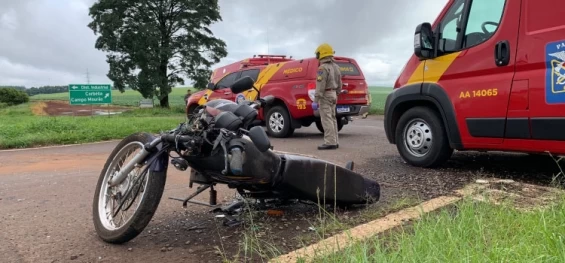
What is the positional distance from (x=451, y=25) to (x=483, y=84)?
2.81ft

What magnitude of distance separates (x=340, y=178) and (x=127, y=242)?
1625mm

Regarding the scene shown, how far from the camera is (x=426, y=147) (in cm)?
538

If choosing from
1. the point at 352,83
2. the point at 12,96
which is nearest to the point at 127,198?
the point at 352,83

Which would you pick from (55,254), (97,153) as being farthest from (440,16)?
(97,153)

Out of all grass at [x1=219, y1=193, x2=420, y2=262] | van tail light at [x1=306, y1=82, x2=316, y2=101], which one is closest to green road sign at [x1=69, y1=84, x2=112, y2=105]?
van tail light at [x1=306, y1=82, x2=316, y2=101]

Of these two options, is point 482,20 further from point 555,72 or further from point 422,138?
point 422,138

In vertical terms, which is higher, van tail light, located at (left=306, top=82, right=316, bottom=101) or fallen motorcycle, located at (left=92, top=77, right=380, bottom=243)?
van tail light, located at (left=306, top=82, right=316, bottom=101)

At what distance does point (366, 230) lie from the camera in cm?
292

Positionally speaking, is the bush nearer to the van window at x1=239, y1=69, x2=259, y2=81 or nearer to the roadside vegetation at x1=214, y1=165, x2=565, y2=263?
the van window at x1=239, y1=69, x2=259, y2=81

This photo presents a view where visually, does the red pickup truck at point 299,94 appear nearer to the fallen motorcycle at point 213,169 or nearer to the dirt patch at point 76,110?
the fallen motorcycle at point 213,169

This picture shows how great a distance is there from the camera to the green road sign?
16984mm

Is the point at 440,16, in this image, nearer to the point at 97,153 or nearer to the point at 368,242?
the point at 368,242

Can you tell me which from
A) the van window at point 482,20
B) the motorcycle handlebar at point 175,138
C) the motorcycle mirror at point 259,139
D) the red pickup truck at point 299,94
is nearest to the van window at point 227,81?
the red pickup truck at point 299,94

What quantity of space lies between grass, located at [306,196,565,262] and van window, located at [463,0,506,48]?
2.38 metres
